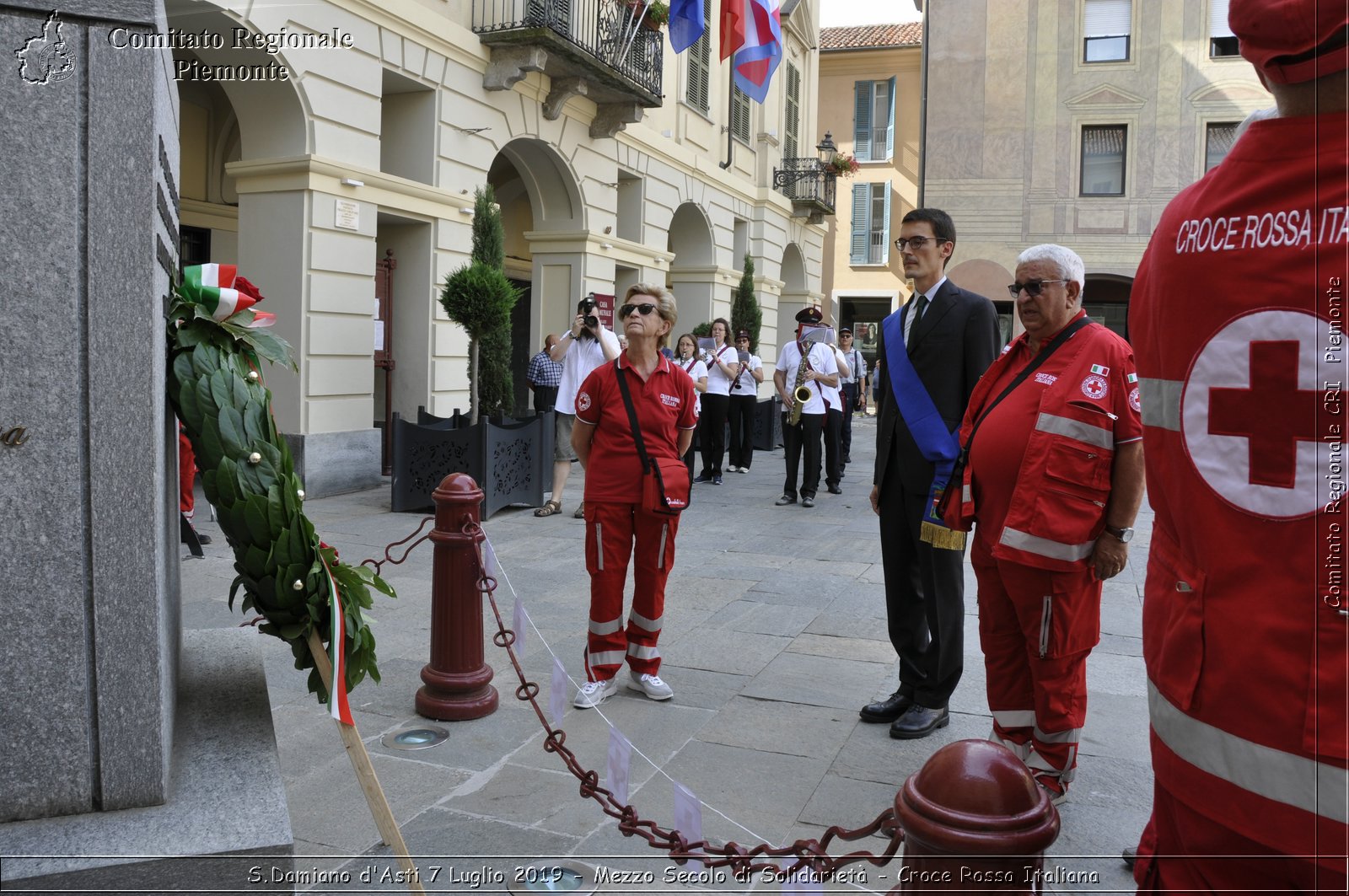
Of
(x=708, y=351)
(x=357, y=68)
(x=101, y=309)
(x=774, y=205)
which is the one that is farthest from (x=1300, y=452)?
(x=774, y=205)

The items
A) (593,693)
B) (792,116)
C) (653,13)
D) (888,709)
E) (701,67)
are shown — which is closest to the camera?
(888,709)

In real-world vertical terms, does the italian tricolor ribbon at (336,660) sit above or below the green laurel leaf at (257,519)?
below

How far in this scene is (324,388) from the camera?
11.0 metres

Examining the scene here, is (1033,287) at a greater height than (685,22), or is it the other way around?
(685,22)

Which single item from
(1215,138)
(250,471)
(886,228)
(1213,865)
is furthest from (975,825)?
(886,228)

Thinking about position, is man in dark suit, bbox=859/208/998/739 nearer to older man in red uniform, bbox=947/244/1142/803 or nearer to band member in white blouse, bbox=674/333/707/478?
older man in red uniform, bbox=947/244/1142/803

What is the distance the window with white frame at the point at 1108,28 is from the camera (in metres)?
26.0

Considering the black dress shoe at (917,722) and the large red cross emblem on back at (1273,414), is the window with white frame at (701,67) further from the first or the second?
the large red cross emblem on back at (1273,414)

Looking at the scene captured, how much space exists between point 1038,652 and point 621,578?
194 cm

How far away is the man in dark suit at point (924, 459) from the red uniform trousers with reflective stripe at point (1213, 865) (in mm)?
2472

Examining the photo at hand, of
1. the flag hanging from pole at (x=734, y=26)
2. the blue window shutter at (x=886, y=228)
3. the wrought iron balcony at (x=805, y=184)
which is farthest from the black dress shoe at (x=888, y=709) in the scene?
the blue window shutter at (x=886, y=228)

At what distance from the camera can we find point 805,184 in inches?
1007

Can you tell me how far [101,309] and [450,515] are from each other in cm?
238
